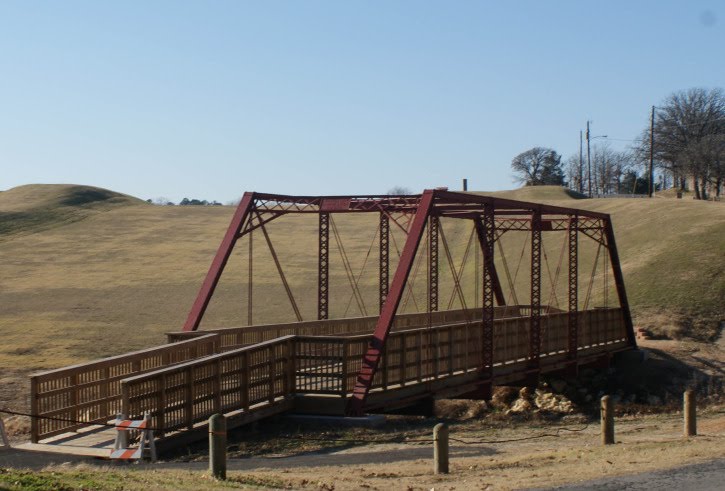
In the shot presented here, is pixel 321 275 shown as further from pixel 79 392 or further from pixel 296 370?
pixel 79 392

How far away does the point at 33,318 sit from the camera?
43750mm

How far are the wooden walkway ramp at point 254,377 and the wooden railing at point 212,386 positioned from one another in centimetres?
2

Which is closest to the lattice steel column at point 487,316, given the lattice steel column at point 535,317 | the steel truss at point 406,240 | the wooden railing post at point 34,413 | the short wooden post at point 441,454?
the steel truss at point 406,240

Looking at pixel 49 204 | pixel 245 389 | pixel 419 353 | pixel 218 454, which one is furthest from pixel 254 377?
pixel 49 204

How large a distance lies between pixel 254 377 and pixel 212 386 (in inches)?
55.0

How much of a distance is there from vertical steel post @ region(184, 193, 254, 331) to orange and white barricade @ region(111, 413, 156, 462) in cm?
768

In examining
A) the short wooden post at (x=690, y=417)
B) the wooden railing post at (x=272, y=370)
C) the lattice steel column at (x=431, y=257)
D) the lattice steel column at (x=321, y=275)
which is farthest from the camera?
the lattice steel column at (x=321, y=275)

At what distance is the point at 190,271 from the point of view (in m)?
61.4

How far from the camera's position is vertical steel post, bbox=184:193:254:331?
22031 mm

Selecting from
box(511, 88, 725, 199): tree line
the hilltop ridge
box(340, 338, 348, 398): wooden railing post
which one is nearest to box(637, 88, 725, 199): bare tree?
box(511, 88, 725, 199): tree line

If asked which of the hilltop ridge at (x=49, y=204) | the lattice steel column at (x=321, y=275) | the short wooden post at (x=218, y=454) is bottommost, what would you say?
the short wooden post at (x=218, y=454)

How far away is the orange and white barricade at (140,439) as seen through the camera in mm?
13828

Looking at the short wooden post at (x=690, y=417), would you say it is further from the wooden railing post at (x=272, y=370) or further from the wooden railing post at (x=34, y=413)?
the wooden railing post at (x=34, y=413)

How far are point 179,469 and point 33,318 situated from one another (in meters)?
33.1
